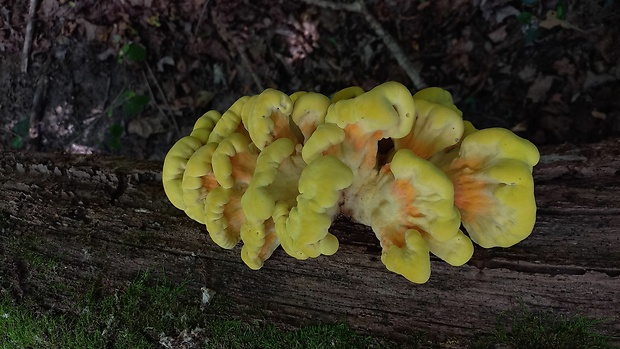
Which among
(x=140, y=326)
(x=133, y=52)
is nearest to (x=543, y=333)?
(x=140, y=326)

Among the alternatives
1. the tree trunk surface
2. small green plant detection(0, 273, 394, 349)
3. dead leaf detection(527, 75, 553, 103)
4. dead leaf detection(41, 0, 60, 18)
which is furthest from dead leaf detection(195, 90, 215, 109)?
dead leaf detection(527, 75, 553, 103)

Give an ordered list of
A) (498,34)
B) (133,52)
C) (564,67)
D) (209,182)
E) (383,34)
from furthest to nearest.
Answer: (133,52) < (383,34) < (498,34) < (564,67) < (209,182)

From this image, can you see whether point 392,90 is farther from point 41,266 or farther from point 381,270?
point 41,266

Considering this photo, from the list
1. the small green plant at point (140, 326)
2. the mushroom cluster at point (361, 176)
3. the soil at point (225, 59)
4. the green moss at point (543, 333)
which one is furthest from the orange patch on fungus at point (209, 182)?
the soil at point (225, 59)

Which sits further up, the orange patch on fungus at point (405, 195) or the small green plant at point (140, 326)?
the orange patch on fungus at point (405, 195)

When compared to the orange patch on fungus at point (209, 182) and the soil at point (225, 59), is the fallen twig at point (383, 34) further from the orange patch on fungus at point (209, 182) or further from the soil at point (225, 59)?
the orange patch on fungus at point (209, 182)

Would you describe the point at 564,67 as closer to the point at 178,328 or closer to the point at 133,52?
the point at 178,328
